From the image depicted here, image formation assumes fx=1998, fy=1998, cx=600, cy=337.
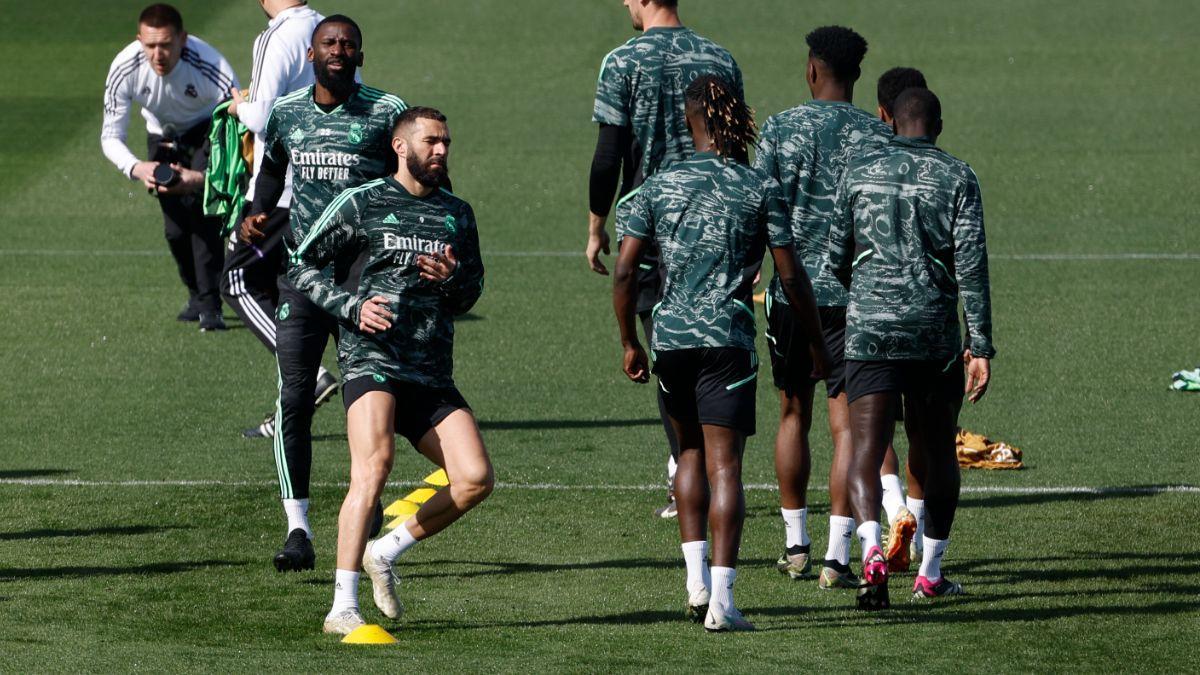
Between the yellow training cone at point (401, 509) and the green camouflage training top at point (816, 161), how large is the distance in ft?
7.47

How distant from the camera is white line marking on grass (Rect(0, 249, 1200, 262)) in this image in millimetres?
17094

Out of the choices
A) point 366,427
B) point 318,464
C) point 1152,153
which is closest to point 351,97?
point 366,427

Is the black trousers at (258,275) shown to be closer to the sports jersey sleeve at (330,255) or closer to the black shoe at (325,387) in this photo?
the black shoe at (325,387)

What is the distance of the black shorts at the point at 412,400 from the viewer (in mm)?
7406

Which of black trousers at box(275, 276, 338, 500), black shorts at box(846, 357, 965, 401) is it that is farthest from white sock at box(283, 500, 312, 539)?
black shorts at box(846, 357, 965, 401)

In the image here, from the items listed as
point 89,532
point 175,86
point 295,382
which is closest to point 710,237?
point 295,382

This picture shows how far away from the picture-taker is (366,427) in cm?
736

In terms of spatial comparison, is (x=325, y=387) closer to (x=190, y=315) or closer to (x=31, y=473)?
(x=31, y=473)

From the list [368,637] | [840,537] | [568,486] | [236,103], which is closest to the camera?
[368,637]

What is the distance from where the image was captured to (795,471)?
841 cm

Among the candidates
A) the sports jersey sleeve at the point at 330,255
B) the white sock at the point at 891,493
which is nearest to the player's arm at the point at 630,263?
the sports jersey sleeve at the point at 330,255

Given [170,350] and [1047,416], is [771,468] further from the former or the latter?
[170,350]

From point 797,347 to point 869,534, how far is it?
3.34 feet

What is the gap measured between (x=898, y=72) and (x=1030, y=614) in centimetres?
238
